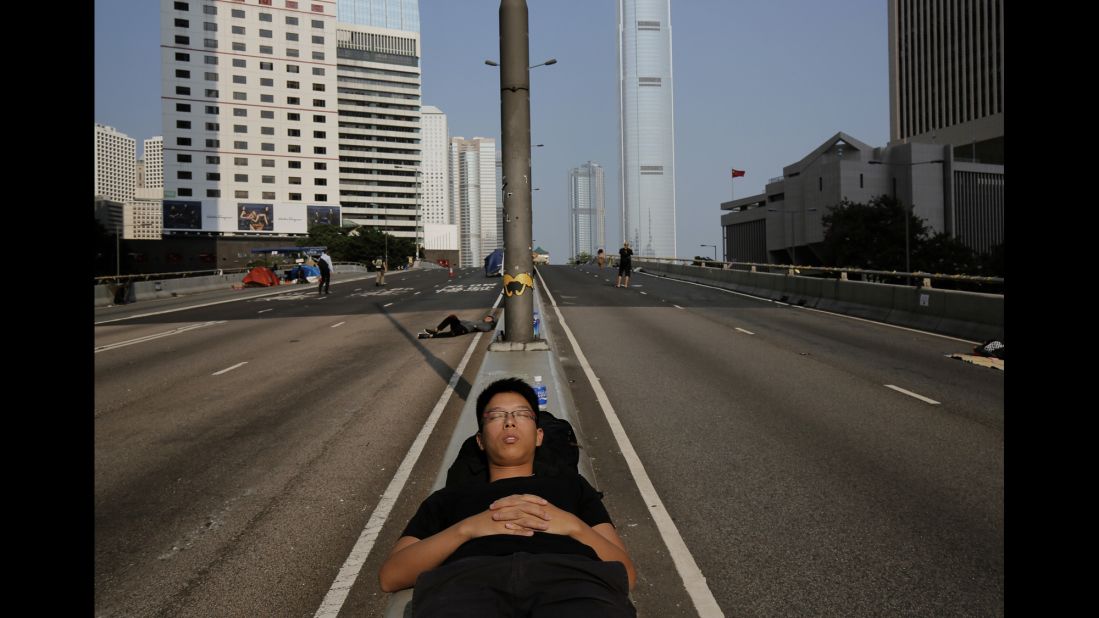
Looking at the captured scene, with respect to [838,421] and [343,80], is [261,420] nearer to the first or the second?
[838,421]

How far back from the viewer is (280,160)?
13525cm

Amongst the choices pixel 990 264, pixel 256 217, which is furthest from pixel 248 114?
pixel 990 264

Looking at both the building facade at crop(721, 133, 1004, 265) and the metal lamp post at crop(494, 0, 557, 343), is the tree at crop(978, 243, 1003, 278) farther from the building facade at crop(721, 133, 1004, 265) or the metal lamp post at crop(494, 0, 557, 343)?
the metal lamp post at crop(494, 0, 557, 343)

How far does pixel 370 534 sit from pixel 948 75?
15597cm

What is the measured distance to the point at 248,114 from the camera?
134m

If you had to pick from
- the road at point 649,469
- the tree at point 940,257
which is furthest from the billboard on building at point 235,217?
the road at point 649,469

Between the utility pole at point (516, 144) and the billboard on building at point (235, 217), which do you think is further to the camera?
the billboard on building at point (235, 217)

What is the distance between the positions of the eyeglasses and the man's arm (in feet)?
2.10

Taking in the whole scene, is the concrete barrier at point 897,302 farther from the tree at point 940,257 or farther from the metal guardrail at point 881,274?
the tree at point 940,257

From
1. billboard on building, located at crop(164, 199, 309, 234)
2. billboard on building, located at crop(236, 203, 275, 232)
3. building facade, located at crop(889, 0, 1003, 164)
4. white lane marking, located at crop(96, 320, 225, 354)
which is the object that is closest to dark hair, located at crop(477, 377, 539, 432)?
white lane marking, located at crop(96, 320, 225, 354)

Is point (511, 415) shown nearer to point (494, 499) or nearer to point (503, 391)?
point (503, 391)

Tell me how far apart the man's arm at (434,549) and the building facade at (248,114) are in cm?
12992

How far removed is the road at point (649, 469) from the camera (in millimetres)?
4055
